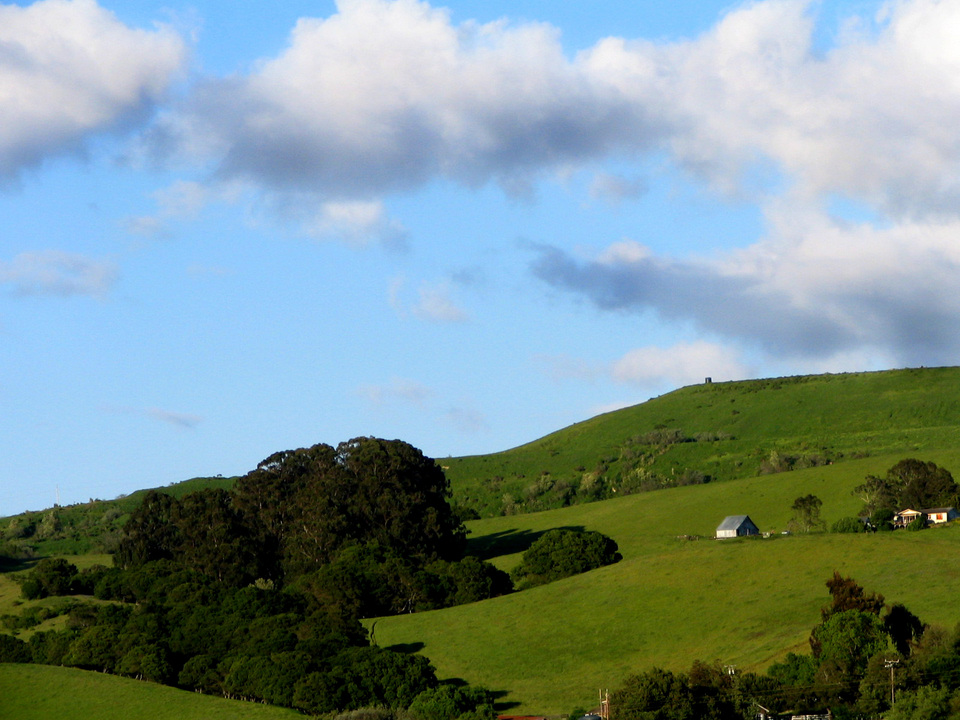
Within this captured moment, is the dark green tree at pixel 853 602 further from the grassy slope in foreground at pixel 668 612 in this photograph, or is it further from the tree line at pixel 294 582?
the tree line at pixel 294 582

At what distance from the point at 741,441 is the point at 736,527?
63891mm

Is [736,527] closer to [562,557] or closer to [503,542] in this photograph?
[562,557]

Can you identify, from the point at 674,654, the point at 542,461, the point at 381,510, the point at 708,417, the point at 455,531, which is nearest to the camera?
the point at 674,654

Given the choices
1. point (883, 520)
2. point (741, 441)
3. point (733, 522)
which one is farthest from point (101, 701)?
point (741, 441)

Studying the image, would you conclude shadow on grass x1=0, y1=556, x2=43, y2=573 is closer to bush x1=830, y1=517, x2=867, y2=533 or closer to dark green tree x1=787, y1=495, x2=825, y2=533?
dark green tree x1=787, y1=495, x2=825, y2=533

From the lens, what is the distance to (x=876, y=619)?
61.3 m

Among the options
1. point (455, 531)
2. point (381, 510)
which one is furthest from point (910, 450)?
point (381, 510)

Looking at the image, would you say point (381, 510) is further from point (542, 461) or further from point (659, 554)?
point (542, 461)

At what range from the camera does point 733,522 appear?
108 metres

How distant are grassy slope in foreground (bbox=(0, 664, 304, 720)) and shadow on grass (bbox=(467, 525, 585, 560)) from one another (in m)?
48.8

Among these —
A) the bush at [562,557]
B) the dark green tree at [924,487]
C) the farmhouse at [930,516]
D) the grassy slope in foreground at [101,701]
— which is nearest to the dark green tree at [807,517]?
the farmhouse at [930,516]

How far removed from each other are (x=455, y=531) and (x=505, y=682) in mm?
53082

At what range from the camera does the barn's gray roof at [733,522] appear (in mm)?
107312

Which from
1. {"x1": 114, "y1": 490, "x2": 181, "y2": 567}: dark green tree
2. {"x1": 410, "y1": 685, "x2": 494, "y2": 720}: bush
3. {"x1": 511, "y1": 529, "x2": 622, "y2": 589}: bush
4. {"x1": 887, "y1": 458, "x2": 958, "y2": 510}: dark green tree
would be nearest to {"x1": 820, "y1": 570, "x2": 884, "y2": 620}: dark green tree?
{"x1": 410, "y1": 685, "x2": 494, "y2": 720}: bush
